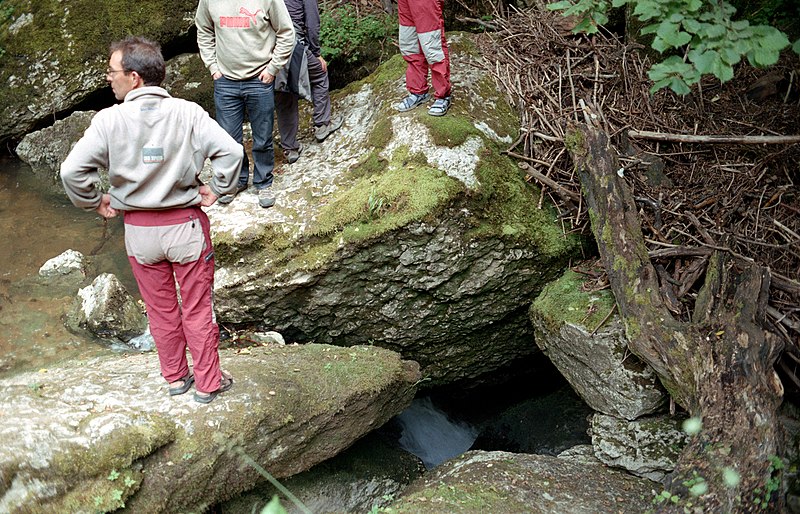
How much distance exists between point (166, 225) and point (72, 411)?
1133 mm

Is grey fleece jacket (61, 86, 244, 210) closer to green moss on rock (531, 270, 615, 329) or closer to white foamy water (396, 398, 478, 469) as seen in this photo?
green moss on rock (531, 270, 615, 329)

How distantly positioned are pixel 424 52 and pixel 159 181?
2.67m

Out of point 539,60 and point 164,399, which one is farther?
point 539,60

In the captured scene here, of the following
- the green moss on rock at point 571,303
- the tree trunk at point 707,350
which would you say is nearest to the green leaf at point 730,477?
the tree trunk at point 707,350

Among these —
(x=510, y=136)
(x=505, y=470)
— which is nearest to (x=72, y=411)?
(x=505, y=470)

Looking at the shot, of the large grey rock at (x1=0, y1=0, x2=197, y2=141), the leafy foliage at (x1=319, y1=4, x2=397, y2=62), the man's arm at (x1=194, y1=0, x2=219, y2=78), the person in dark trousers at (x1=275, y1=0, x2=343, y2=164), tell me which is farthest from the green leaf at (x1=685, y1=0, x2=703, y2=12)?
the large grey rock at (x1=0, y1=0, x2=197, y2=141)

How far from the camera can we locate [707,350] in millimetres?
3777

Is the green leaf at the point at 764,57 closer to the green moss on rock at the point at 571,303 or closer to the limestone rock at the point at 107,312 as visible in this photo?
the green moss on rock at the point at 571,303

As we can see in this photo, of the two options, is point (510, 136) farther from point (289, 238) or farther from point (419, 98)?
point (289, 238)

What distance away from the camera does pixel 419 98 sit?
18.7 feet

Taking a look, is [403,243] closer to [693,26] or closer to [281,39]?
[281,39]

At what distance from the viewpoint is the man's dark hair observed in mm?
3371

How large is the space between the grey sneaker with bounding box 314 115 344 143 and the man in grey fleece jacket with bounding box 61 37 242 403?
246cm

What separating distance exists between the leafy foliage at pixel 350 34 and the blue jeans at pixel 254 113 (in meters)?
1.98
